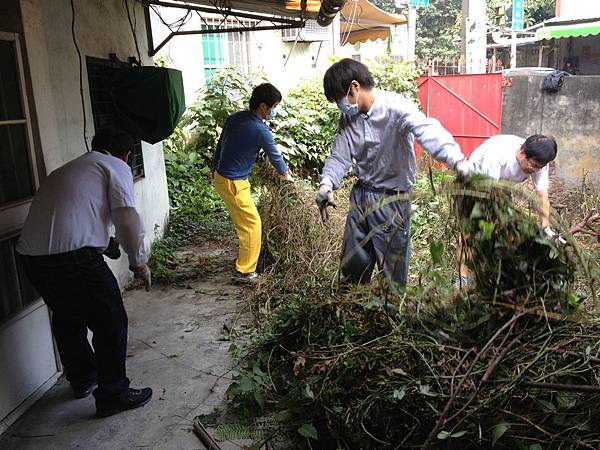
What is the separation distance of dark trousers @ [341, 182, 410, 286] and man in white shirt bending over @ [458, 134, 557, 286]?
30.1 inches

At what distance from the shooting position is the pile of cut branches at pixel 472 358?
72.5 inches

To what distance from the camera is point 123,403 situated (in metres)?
2.91

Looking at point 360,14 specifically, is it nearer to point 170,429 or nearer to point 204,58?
point 204,58

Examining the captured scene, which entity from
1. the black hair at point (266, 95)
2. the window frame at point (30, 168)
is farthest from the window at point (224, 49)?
the window frame at point (30, 168)

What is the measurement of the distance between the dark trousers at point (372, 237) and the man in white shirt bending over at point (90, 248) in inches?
51.3

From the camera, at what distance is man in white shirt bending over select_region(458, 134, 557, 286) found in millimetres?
3535

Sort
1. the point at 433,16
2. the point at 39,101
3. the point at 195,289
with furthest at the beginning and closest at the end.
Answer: the point at 433,16 → the point at 195,289 → the point at 39,101

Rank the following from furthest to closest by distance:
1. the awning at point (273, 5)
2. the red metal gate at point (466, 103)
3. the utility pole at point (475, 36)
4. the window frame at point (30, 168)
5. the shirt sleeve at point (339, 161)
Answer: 1. the utility pole at point (475, 36)
2. the red metal gate at point (466, 103)
3. the awning at point (273, 5)
4. the shirt sleeve at point (339, 161)
5. the window frame at point (30, 168)

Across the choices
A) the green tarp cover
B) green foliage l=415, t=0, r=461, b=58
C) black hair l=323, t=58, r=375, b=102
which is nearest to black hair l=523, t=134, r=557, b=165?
black hair l=323, t=58, r=375, b=102

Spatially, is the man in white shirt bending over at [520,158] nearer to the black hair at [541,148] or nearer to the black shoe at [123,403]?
the black hair at [541,148]

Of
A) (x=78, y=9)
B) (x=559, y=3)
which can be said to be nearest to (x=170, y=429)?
(x=78, y=9)

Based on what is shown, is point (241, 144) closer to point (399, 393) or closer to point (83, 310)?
point (83, 310)

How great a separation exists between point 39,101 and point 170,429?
6.79ft

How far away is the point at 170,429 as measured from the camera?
277 cm
